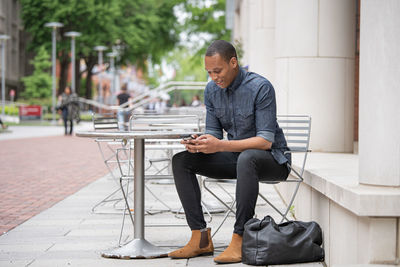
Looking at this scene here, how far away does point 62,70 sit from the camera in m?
51.1

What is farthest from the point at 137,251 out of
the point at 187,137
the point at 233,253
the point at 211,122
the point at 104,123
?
the point at 104,123

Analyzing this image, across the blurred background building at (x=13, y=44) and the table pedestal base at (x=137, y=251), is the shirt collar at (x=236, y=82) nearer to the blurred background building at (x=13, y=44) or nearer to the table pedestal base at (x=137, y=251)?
the table pedestal base at (x=137, y=251)

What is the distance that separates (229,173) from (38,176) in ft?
22.0

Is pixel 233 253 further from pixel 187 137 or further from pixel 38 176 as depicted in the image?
pixel 38 176

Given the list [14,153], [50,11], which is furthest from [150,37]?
[14,153]

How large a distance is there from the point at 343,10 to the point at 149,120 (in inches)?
130

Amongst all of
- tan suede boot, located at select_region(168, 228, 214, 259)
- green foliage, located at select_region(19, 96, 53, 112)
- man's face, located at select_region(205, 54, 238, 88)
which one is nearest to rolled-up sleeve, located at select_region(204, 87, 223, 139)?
man's face, located at select_region(205, 54, 238, 88)

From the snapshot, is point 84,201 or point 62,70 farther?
point 62,70

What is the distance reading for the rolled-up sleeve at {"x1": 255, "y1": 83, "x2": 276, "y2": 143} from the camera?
473 cm

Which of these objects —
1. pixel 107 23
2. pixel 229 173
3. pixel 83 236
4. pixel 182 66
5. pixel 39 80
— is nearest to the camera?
pixel 229 173

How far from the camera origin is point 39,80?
A: 4844 centimetres

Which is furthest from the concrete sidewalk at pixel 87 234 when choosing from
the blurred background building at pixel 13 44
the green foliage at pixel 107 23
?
the blurred background building at pixel 13 44

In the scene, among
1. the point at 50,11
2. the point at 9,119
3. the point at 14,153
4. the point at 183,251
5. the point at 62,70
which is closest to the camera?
the point at 183,251

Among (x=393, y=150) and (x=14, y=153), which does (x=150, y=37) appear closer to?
(x=14, y=153)
